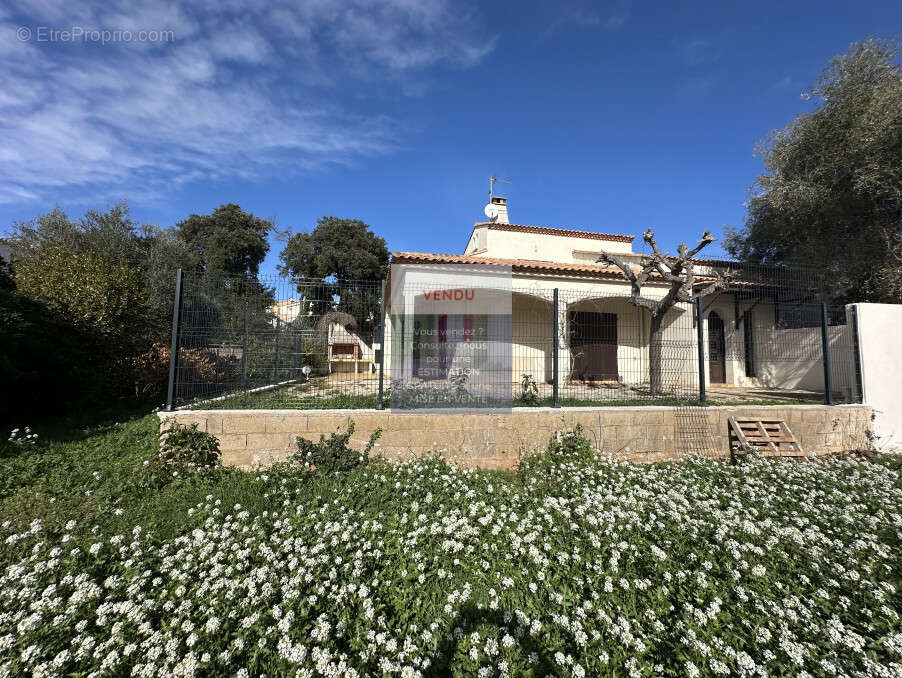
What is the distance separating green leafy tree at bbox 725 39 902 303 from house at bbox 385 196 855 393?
1.43m

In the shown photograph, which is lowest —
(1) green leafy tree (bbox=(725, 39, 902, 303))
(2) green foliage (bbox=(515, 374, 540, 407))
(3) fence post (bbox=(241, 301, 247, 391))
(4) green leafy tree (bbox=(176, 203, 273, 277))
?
(2) green foliage (bbox=(515, 374, 540, 407))

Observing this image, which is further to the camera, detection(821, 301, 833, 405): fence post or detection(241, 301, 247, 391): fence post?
detection(821, 301, 833, 405): fence post

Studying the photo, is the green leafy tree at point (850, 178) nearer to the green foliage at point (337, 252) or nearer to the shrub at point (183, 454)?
the shrub at point (183, 454)

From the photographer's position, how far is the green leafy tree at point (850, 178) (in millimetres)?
8078

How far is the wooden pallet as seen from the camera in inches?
210

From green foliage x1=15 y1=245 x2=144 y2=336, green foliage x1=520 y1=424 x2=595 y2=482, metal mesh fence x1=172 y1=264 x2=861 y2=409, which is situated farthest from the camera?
green foliage x1=15 y1=245 x2=144 y2=336

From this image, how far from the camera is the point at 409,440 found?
15.3ft

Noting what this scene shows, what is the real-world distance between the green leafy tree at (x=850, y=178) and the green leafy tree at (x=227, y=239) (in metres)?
26.7

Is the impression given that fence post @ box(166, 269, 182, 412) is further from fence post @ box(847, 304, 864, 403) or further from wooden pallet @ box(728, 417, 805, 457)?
fence post @ box(847, 304, 864, 403)

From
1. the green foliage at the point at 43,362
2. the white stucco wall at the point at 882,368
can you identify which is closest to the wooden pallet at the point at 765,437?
the white stucco wall at the point at 882,368

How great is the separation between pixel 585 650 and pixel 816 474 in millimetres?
4815

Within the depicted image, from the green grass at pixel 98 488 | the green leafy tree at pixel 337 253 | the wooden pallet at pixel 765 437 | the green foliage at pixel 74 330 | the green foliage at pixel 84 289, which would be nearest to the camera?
the green grass at pixel 98 488

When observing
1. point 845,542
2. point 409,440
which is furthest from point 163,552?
point 845,542

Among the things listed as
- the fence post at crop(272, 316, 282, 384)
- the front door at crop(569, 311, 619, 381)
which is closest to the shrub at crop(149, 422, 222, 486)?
the fence post at crop(272, 316, 282, 384)
